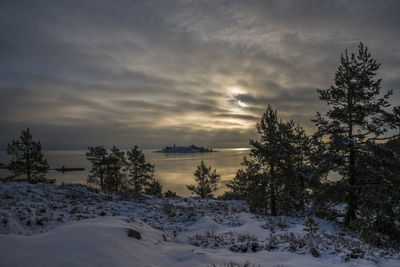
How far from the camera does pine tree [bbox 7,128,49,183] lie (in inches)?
1109

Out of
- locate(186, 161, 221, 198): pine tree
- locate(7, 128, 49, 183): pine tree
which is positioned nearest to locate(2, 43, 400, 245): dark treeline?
locate(186, 161, 221, 198): pine tree

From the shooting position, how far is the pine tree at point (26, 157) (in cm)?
2817

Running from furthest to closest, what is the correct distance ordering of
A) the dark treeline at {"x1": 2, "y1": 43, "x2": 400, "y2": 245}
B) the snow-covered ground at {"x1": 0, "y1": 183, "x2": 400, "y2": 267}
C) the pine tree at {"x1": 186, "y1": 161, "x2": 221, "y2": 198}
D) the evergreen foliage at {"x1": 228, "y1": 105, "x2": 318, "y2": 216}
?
the pine tree at {"x1": 186, "y1": 161, "x2": 221, "y2": 198} → the evergreen foliage at {"x1": 228, "y1": 105, "x2": 318, "y2": 216} → the dark treeline at {"x1": 2, "y1": 43, "x2": 400, "y2": 245} → the snow-covered ground at {"x1": 0, "y1": 183, "x2": 400, "y2": 267}

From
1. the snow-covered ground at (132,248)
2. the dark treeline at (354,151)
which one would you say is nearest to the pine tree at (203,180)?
the dark treeline at (354,151)

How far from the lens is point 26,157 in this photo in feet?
94.4

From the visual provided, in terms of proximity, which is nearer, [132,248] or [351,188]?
[132,248]

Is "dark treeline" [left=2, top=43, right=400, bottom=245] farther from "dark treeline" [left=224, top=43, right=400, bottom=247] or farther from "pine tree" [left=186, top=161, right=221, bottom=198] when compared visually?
"pine tree" [left=186, top=161, right=221, bottom=198]

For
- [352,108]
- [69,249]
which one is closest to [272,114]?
[352,108]

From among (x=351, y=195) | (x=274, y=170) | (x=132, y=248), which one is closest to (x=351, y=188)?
(x=351, y=195)

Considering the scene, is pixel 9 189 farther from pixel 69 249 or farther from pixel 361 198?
pixel 361 198

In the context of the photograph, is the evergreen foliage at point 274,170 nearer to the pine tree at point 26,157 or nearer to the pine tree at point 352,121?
the pine tree at point 352,121

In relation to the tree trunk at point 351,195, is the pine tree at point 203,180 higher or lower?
lower

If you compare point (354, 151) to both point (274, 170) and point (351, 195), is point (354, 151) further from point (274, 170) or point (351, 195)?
point (274, 170)

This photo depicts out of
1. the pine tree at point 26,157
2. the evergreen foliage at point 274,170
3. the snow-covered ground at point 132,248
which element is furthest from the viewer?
the pine tree at point 26,157
